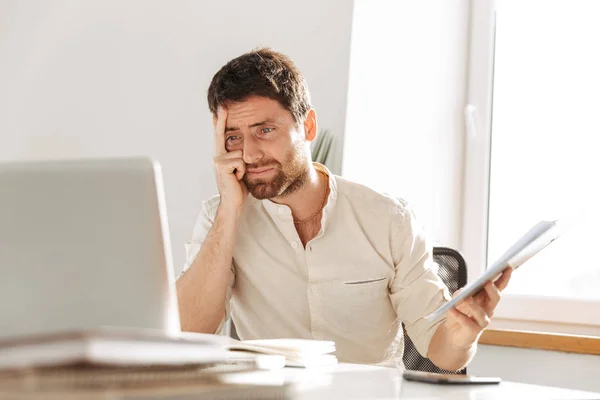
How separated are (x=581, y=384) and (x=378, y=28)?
4.29ft

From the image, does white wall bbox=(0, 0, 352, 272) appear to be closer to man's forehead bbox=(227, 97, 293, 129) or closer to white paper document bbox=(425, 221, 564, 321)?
man's forehead bbox=(227, 97, 293, 129)

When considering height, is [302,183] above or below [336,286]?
above

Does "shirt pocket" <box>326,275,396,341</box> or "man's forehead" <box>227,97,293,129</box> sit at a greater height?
"man's forehead" <box>227,97,293,129</box>

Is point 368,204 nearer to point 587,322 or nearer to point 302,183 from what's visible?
point 302,183

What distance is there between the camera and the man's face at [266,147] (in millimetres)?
1961

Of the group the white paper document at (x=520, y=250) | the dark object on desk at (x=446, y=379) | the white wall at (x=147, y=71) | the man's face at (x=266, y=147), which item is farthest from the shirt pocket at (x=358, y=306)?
the white wall at (x=147, y=71)

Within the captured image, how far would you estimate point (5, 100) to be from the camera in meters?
3.62

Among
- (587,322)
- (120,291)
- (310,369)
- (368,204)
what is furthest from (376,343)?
(120,291)

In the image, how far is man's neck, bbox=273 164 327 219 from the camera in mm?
1984

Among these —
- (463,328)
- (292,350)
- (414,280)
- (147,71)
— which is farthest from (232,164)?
(147,71)

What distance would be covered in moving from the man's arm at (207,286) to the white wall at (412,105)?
874 mm

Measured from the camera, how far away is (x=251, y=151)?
6.48ft

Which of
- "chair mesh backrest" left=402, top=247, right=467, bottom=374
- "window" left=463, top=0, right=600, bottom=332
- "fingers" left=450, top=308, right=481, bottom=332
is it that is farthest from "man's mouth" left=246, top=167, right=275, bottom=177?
"window" left=463, top=0, right=600, bottom=332

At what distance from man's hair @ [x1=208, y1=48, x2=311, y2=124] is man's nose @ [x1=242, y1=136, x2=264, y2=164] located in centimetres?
10
